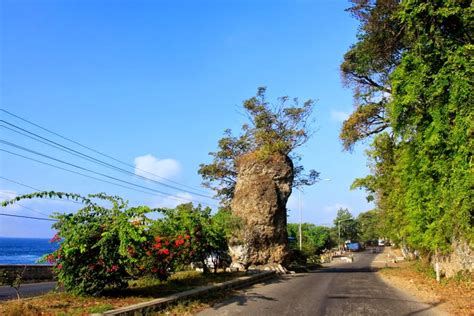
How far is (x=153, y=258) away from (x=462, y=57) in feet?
41.7

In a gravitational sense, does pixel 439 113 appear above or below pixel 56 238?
above

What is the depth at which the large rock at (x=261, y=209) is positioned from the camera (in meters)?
28.3

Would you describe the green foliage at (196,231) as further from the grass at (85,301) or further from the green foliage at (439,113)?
the green foliage at (439,113)

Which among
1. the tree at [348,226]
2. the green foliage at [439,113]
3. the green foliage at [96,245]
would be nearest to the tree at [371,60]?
the green foliage at [439,113]

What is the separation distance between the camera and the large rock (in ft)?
92.9

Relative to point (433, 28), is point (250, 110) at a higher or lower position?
higher

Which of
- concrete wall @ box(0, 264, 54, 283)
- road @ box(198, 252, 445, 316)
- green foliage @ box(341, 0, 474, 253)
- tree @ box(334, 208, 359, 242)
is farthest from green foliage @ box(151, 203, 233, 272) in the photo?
tree @ box(334, 208, 359, 242)

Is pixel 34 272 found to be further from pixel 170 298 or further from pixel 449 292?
pixel 449 292

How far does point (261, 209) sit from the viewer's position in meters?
29.0

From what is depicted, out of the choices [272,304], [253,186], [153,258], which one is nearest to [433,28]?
[272,304]

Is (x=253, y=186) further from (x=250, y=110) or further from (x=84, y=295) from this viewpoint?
(x=84, y=295)

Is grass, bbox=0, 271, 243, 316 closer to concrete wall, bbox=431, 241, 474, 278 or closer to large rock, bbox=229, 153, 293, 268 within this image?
concrete wall, bbox=431, 241, 474, 278

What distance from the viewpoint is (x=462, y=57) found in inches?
623

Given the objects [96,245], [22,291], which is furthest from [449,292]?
[22,291]
